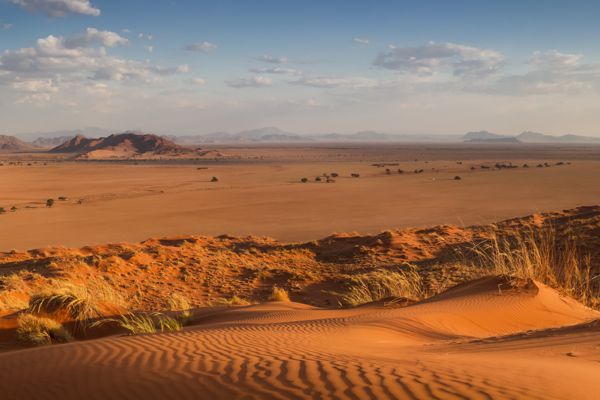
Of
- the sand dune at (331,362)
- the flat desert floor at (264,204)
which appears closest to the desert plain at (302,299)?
the sand dune at (331,362)

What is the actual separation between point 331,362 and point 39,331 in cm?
484

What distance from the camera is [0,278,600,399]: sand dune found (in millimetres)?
3252

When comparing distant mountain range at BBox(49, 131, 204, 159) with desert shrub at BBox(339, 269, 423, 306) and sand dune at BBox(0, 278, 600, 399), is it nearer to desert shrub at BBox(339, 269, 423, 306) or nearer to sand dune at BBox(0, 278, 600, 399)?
desert shrub at BBox(339, 269, 423, 306)

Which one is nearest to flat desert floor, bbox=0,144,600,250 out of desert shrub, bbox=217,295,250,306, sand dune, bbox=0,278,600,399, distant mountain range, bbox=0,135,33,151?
desert shrub, bbox=217,295,250,306

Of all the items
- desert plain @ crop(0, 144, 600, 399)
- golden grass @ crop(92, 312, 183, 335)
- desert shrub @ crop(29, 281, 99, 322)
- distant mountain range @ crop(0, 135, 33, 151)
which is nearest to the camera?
desert plain @ crop(0, 144, 600, 399)

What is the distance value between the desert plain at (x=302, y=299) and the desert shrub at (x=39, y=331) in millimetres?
36

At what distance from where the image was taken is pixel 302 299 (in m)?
12.1

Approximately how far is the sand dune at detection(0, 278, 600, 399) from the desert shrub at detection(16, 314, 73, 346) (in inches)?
62.7

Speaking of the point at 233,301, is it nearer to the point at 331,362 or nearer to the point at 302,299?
the point at 302,299

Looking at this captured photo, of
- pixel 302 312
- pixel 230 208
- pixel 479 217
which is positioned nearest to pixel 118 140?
pixel 230 208

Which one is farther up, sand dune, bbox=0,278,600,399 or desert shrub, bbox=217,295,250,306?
sand dune, bbox=0,278,600,399

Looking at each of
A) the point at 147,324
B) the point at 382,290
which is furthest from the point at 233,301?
the point at 147,324

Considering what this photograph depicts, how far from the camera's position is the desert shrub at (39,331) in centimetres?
664

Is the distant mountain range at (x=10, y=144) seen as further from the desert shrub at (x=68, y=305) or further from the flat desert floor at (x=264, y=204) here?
the desert shrub at (x=68, y=305)
